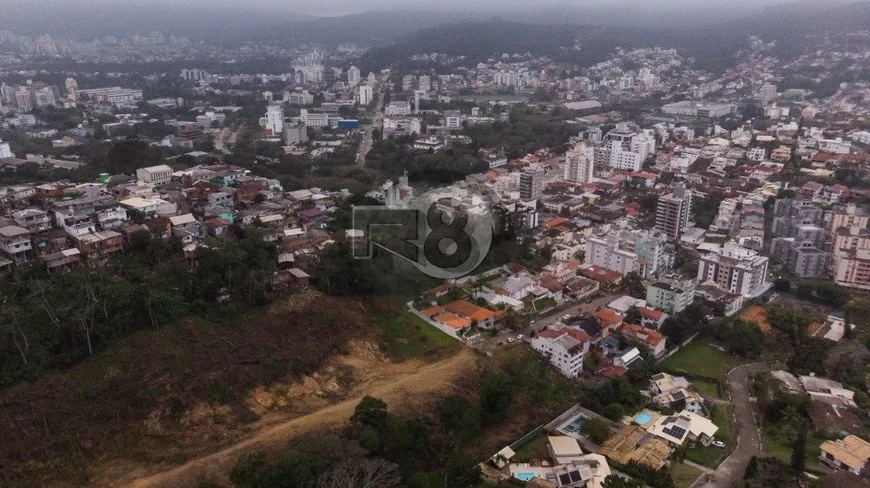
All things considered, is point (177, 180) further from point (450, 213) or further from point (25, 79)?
point (25, 79)

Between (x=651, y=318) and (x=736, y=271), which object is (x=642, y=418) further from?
(x=736, y=271)

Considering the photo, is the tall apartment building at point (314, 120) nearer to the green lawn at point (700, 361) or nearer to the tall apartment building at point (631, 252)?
the tall apartment building at point (631, 252)

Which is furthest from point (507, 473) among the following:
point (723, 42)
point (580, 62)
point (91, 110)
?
point (723, 42)

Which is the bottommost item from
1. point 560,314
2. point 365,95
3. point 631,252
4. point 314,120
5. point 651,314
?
point 560,314

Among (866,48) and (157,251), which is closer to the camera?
(157,251)

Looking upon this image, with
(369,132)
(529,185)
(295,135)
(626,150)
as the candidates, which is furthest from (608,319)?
(369,132)

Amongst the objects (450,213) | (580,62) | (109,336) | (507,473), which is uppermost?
(580,62)

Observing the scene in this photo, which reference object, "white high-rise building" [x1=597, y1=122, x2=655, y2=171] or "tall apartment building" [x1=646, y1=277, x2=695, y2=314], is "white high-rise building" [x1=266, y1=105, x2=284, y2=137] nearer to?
"white high-rise building" [x1=597, y1=122, x2=655, y2=171]
